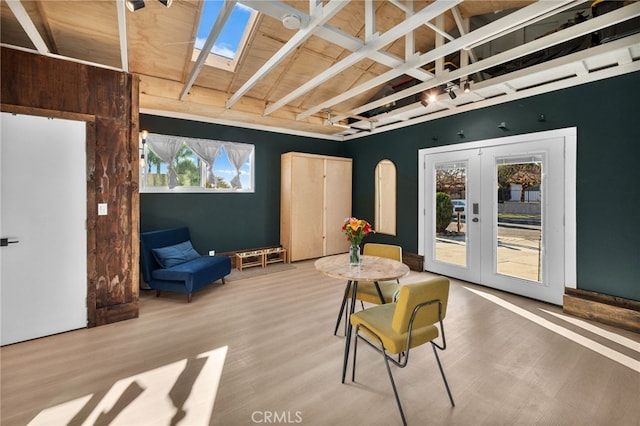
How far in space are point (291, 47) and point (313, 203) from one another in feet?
11.4

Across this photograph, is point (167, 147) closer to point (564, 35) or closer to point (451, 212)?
point (451, 212)

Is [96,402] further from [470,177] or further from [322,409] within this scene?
[470,177]

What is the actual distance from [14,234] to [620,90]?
20.9ft

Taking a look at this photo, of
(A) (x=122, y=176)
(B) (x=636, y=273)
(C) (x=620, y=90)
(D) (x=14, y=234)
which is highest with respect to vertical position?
(C) (x=620, y=90)

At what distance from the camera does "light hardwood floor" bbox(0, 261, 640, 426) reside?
179cm

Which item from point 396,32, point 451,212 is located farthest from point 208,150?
point 451,212

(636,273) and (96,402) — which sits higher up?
(636,273)

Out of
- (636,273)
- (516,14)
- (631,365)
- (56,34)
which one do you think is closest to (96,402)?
(56,34)

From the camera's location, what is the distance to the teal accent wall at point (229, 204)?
4613 mm

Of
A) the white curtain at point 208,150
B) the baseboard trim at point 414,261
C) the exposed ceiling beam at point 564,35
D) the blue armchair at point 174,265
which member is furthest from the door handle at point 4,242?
the baseboard trim at point 414,261

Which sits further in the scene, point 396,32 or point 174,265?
point 174,265

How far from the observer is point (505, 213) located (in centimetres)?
401

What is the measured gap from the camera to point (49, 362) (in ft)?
7.64

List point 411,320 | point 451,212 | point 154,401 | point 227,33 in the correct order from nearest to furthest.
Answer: point 411,320 → point 154,401 → point 227,33 → point 451,212
